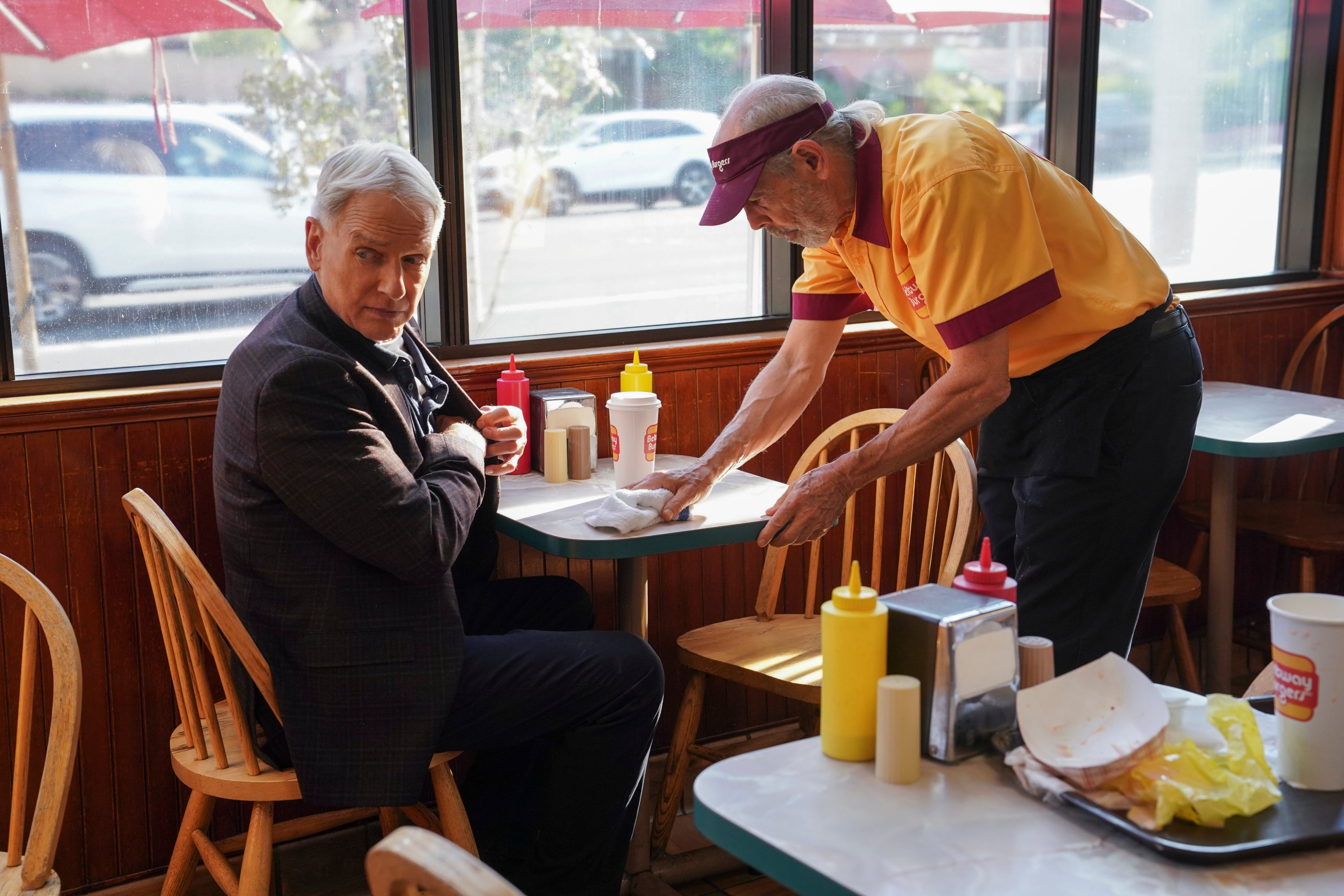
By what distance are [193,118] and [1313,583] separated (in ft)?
9.61

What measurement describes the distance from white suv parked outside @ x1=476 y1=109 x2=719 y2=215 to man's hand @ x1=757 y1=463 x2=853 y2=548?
1242mm

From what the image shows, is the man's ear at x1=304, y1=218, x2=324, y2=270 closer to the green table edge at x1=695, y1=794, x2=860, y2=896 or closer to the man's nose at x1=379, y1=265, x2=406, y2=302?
the man's nose at x1=379, y1=265, x2=406, y2=302

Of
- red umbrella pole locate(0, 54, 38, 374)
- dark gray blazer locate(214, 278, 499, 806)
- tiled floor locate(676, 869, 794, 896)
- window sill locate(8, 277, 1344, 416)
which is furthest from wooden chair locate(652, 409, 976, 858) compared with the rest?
red umbrella pole locate(0, 54, 38, 374)

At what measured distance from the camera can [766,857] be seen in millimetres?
1053

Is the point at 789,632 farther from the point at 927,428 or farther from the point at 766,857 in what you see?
the point at 766,857

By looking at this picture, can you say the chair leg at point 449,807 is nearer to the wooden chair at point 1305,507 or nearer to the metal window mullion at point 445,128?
the metal window mullion at point 445,128

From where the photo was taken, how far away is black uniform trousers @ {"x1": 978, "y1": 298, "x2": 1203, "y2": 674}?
200 centimetres

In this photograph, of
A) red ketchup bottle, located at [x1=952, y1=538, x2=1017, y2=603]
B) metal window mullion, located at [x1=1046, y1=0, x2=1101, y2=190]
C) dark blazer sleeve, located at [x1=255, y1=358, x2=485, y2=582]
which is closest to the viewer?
red ketchup bottle, located at [x1=952, y1=538, x2=1017, y2=603]

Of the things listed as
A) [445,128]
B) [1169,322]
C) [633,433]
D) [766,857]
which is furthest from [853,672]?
[445,128]

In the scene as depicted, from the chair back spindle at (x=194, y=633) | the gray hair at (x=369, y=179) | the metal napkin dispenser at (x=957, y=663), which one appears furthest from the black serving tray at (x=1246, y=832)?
the gray hair at (x=369, y=179)

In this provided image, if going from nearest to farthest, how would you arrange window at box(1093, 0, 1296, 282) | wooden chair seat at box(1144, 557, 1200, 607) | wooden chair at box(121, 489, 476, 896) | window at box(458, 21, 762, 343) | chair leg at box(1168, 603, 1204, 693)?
wooden chair at box(121, 489, 476, 896) → window at box(458, 21, 762, 343) → wooden chair seat at box(1144, 557, 1200, 607) → chair leg at box(1168, 603, 1204, 693) → window at box(1093, 0, 1296, 282)

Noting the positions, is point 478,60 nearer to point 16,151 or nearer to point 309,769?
point 16,151

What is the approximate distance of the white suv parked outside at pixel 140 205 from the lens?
231 cm

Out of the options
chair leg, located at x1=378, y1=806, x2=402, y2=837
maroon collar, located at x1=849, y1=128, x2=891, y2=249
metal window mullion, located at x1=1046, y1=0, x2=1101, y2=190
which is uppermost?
metal window mullion, located at x1=1046, y1=0, x2=1101, y2=190
